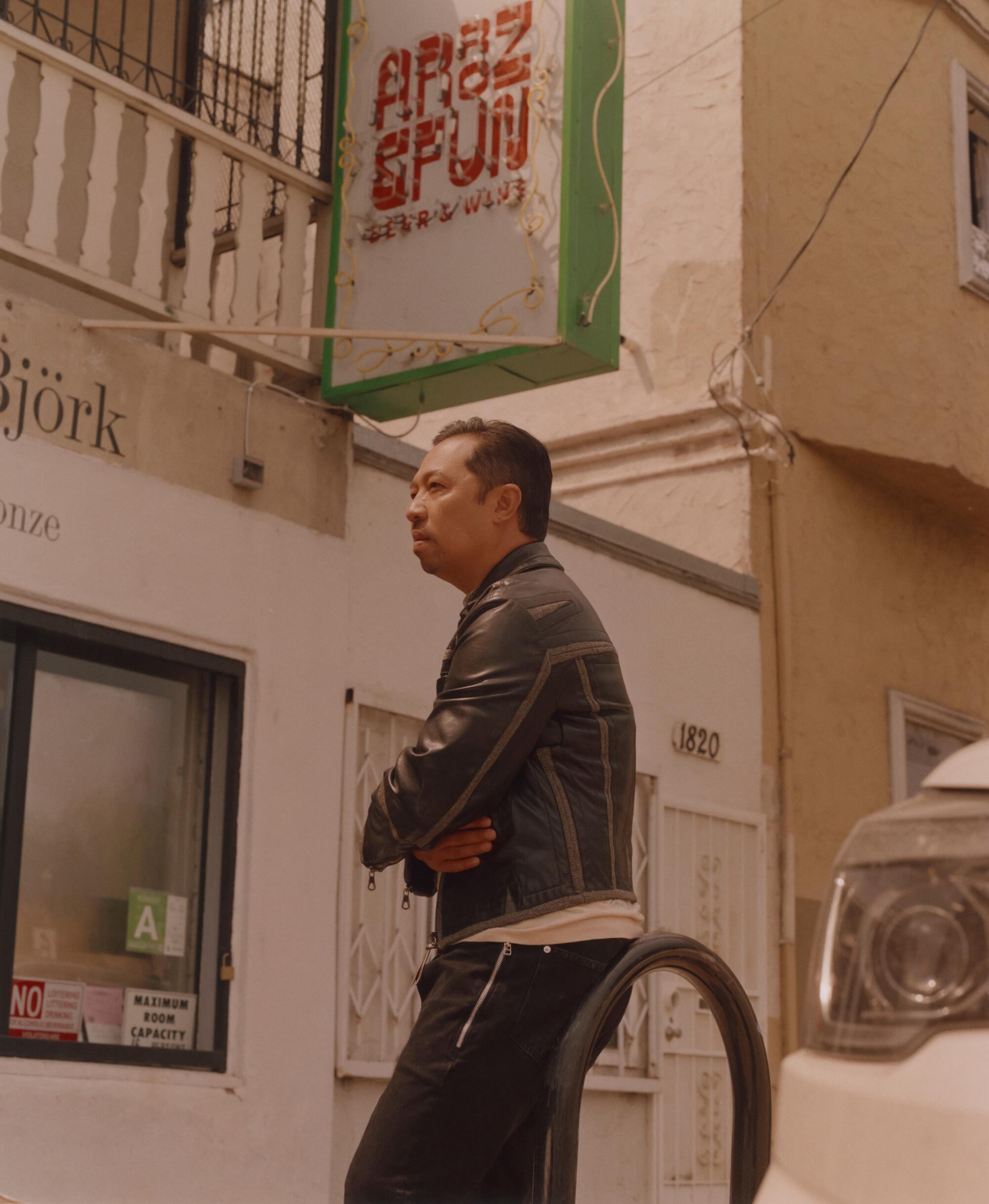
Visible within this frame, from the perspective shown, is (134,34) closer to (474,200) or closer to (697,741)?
(474,200)

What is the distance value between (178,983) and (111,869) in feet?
1.73

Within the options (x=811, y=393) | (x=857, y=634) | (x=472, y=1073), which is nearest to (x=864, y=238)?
(x=811, y=393)

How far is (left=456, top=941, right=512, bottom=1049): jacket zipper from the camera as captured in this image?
296 cm

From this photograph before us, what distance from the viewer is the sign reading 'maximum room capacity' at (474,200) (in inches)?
283

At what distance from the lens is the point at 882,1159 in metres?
1.58

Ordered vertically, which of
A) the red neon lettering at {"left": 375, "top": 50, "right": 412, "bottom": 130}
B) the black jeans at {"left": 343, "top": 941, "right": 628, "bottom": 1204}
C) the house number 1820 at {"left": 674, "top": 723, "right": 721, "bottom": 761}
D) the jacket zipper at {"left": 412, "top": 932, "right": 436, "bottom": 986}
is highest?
the red neon lettering at {"left": 375, "top": 50, "right": 412, "bottom": 130}

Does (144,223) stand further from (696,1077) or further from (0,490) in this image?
(696,1077)

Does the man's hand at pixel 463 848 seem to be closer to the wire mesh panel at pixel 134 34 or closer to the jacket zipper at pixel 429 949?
the jacket zipper at pixel 429 949

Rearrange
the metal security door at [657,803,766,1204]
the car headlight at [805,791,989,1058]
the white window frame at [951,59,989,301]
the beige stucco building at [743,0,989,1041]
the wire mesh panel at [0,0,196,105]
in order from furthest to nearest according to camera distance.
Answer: the white window frame at [951,59,989,301] → the beige stucco building at [743,0,989,1041] → the metal security door at [657,803,766,1204] → the wire mesh panel at [0,0,196,105] → the car headlight at [805,791,989,1058]

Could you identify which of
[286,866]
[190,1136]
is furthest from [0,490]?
[190,1136]

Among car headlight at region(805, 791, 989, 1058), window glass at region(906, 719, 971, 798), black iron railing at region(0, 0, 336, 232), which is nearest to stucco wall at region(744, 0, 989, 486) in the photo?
window glass at region(906, 719, 971, 798)

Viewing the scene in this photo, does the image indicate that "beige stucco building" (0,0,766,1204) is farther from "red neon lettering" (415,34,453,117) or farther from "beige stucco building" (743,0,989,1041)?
"beige stucco building" (743,0,989,1041)

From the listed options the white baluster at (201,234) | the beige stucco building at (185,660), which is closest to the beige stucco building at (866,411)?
the beige stucco building at (185,660)

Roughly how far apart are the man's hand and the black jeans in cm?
15
